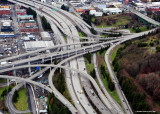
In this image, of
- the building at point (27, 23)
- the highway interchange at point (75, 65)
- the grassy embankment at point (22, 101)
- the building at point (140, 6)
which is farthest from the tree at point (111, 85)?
the building at point (140, 6)

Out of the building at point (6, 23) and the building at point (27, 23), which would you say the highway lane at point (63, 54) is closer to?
the building at point (27, 23)

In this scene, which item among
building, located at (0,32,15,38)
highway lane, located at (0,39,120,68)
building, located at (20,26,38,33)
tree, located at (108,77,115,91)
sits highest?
building, located at (20,26,38,33)

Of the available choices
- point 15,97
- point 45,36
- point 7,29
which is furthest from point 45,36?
point 15,97

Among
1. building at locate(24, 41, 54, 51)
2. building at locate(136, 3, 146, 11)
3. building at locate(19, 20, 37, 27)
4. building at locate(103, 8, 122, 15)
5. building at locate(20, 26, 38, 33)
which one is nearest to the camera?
building at locate(24, 41, 54, 51)

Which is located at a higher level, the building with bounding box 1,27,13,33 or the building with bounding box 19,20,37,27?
the building with bounding box 19,20,37,27

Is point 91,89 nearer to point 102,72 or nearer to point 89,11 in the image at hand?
point 102,72

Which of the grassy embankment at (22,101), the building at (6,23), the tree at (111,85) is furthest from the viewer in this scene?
the building at (6,23)

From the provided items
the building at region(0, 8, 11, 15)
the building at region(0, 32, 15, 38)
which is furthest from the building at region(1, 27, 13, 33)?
the building at region(0, 8, 11, 15)

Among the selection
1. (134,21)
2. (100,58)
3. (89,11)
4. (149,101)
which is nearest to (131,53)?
(100,58)

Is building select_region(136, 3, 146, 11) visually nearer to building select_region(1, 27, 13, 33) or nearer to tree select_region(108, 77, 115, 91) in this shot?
building select_region(1, 27, 13, 33)

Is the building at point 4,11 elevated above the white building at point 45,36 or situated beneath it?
elevated above

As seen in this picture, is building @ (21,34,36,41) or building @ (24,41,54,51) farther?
building @ (21,34,36,41)
